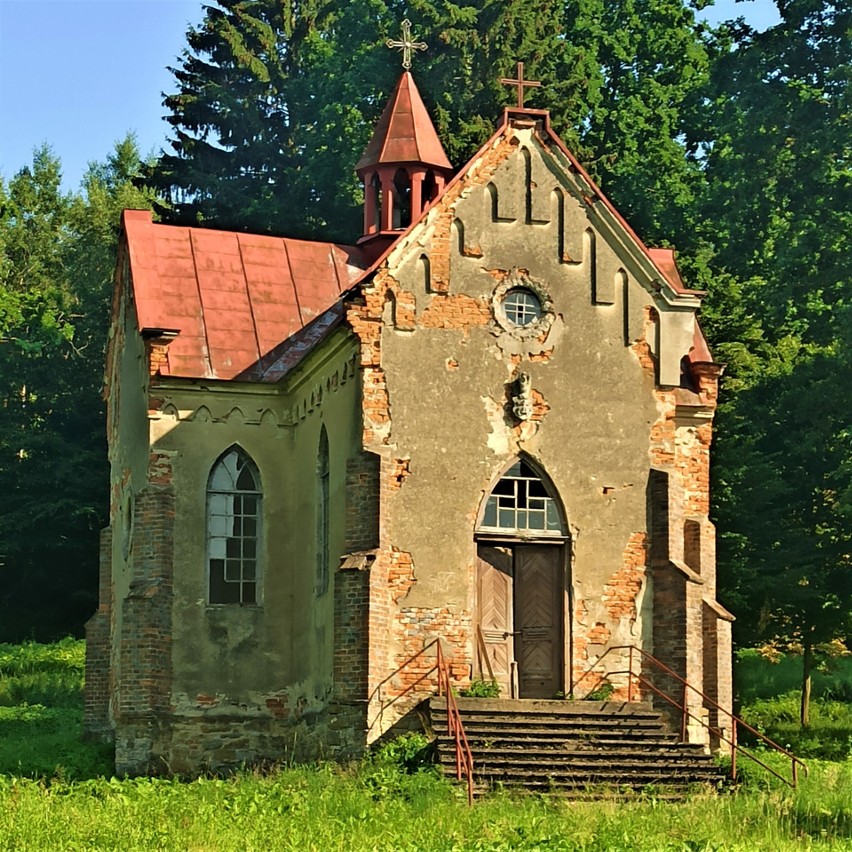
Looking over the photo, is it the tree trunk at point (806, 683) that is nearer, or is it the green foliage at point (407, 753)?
the green foliage at point (407, 753)

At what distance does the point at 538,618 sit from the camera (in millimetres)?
25594

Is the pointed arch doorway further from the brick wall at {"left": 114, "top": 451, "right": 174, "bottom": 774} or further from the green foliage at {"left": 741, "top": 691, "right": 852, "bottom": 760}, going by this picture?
the green foliage at {"left": 741, "top": 691, "right": 852, "bottom": 760}

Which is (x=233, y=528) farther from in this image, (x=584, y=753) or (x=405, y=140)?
(x=405, y=140)

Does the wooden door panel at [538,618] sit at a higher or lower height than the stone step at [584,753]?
higher

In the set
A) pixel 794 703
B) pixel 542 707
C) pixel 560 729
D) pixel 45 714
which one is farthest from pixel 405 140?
pixel 794 703

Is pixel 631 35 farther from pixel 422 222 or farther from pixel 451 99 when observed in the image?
pixel 422 222

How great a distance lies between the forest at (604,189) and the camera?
3731 centimetres

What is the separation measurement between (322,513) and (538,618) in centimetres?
376

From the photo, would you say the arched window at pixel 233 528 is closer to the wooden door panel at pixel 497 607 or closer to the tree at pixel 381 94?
the wooden door panel at pixel 497 607

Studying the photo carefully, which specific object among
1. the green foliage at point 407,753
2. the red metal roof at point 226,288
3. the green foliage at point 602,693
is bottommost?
the green foliage at point 407,753

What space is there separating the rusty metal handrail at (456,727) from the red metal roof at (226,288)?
6569mm

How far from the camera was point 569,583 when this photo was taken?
83.4 feet

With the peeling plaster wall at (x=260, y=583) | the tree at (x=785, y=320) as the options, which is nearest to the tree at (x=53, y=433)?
the peeling plaster wall at (x=260, y=583)

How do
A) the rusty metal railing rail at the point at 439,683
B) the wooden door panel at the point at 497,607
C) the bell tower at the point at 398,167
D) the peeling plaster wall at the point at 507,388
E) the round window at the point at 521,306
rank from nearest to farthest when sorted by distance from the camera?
the rusty metal railing rail at the point at 439,683
the peeling plaster wall at the point at 507,388
the wooden door panel at the point at 497,607
the round window at the point at 521,306
the bell tower at the point at 398,167
